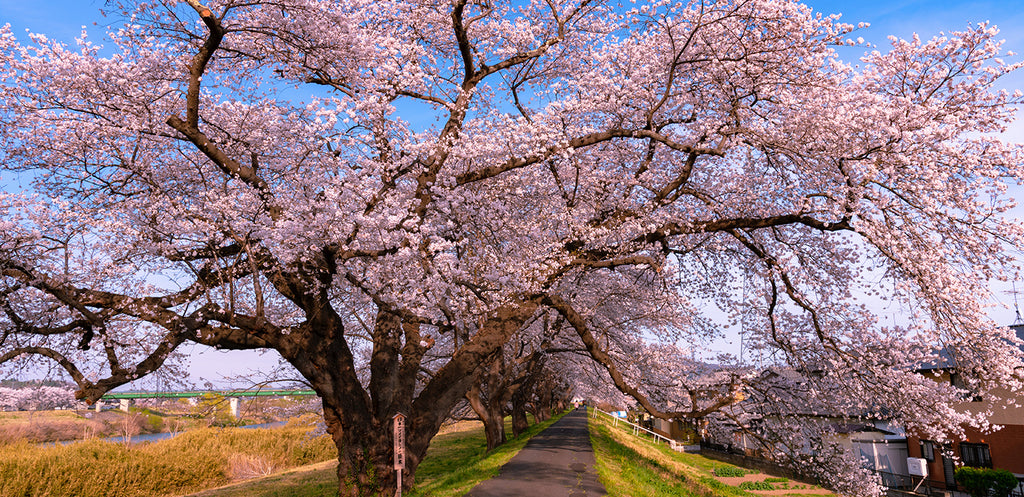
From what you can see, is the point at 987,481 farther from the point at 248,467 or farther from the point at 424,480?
the point at 248,467

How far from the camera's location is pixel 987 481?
22438 mm

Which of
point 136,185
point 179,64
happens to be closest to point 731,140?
point 179,64

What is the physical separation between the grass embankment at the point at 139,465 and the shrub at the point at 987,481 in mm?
31381

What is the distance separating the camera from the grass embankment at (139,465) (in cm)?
1678

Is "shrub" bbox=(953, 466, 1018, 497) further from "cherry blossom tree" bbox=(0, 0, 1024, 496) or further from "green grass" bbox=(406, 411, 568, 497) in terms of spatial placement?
"green grass" bbox=(406, 411, 568, 497)

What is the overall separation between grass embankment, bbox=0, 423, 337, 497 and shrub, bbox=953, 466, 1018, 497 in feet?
103

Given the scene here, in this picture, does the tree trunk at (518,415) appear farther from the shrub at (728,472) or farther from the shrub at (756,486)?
the shrub at (756,486)

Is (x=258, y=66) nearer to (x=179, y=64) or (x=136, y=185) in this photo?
(x=179, y=64)

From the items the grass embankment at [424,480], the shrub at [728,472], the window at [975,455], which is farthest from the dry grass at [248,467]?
the window at [975,455]

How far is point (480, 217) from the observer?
13.5 m

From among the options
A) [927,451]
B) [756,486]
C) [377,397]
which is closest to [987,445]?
[927,451]

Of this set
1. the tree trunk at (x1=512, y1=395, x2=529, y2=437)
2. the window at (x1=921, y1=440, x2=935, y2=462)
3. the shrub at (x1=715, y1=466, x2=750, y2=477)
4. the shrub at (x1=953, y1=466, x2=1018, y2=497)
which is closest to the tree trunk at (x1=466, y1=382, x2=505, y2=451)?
the tree trunk at (x1=512, y1=395, x2=529, y2=437)

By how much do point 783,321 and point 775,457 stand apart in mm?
4088

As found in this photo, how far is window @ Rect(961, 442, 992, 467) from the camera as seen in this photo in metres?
23.9
